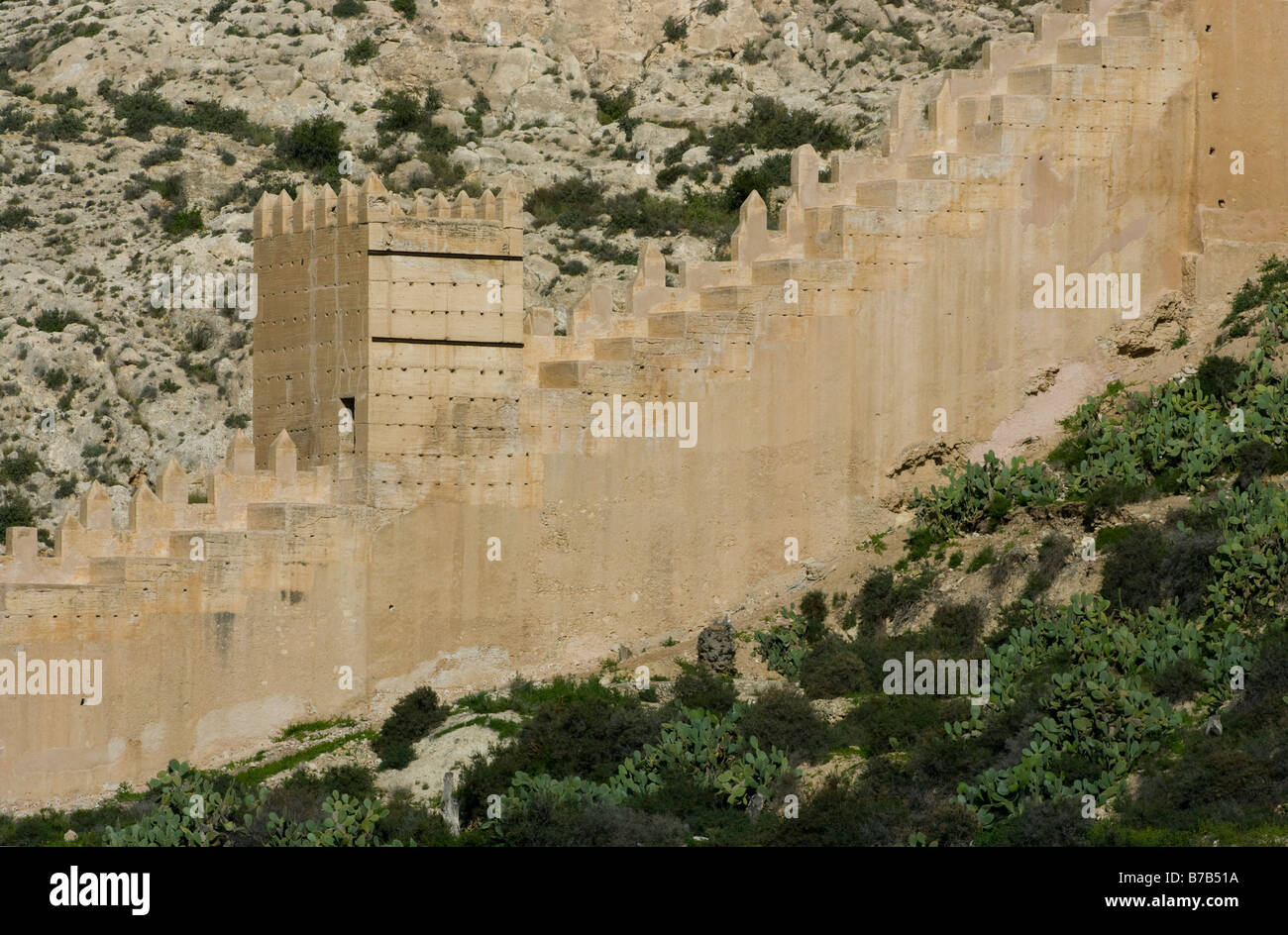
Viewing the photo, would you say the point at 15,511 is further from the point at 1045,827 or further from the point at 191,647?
the point at 1045,827

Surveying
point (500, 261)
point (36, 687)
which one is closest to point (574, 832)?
point (36, 687)

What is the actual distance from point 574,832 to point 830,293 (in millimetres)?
11793

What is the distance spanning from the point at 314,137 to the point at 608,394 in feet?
81.9

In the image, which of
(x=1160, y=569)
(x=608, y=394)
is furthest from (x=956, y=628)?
(x=608, y=394)

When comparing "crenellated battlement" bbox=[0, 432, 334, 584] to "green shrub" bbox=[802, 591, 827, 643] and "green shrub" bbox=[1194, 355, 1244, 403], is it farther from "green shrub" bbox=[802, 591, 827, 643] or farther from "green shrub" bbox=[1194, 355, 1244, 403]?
"green shrub" bbox=[1194, 355, 1244, 403]

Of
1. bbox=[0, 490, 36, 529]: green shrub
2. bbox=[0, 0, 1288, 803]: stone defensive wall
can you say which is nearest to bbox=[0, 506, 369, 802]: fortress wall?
bbox=[0, 0, 1288, 803]: stone defensive wall

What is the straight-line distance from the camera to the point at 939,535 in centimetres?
3709

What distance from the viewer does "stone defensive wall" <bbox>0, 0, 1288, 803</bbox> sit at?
34.5 metres

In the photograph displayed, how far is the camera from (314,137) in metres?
59.7

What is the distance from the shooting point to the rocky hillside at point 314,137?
51.4 m

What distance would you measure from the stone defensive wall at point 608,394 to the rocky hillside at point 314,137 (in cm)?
1295

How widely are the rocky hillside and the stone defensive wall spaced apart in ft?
42.5

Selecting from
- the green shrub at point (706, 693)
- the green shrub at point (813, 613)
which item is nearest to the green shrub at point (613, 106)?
the green shrub at point (813, 613)

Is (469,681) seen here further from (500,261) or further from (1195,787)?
(1195,787)
